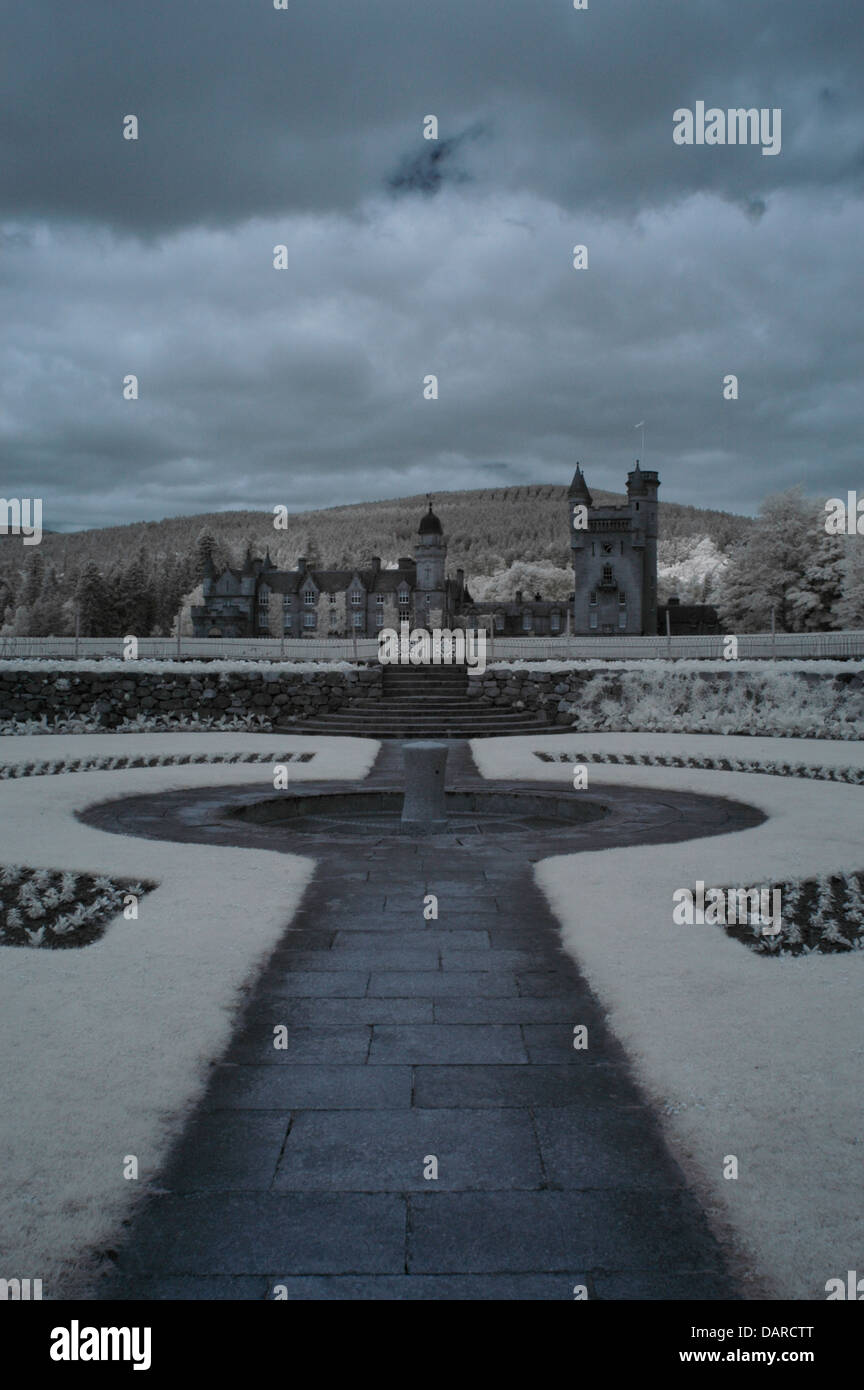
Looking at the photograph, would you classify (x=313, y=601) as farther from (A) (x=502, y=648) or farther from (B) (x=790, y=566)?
(A) (x=502, y=648)

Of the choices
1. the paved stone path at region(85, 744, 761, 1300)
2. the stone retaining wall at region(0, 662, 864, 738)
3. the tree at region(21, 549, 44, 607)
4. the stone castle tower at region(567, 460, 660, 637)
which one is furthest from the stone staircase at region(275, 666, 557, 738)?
the tree at region(21, 549, 44, 607)

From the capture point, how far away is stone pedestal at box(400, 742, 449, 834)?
11.2 m

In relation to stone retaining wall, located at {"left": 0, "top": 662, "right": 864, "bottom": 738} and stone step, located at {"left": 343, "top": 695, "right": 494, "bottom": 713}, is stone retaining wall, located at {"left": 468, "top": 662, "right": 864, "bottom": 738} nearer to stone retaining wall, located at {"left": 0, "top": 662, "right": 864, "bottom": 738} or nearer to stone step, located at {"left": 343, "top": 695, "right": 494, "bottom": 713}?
stone retaining wall, located at {"left": 0, "top": 662, "right": 864, "bottom": 738}

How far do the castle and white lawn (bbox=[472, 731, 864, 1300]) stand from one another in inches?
2649

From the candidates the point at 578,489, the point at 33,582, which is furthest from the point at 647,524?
the point at 33,582

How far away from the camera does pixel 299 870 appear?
8.18 metres

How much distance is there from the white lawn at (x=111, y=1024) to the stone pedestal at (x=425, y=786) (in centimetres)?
281

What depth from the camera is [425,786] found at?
1130 cm

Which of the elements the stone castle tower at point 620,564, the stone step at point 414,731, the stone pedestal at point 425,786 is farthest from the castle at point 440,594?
the stone pedestal at point 425,786

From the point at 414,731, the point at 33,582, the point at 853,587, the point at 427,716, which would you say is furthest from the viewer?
the point at 33,582

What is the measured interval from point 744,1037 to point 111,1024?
10.2 ft

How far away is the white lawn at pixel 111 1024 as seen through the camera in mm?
3260

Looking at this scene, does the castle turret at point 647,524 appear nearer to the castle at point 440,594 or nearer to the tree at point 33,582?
the castle at point 440,594

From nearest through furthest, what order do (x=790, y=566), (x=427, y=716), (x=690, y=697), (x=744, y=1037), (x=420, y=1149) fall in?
(x=420, y=1149) < (x=744, y=1037) < (x=427, y=716) < (x=690, y=697) < (x=790, y=566)
